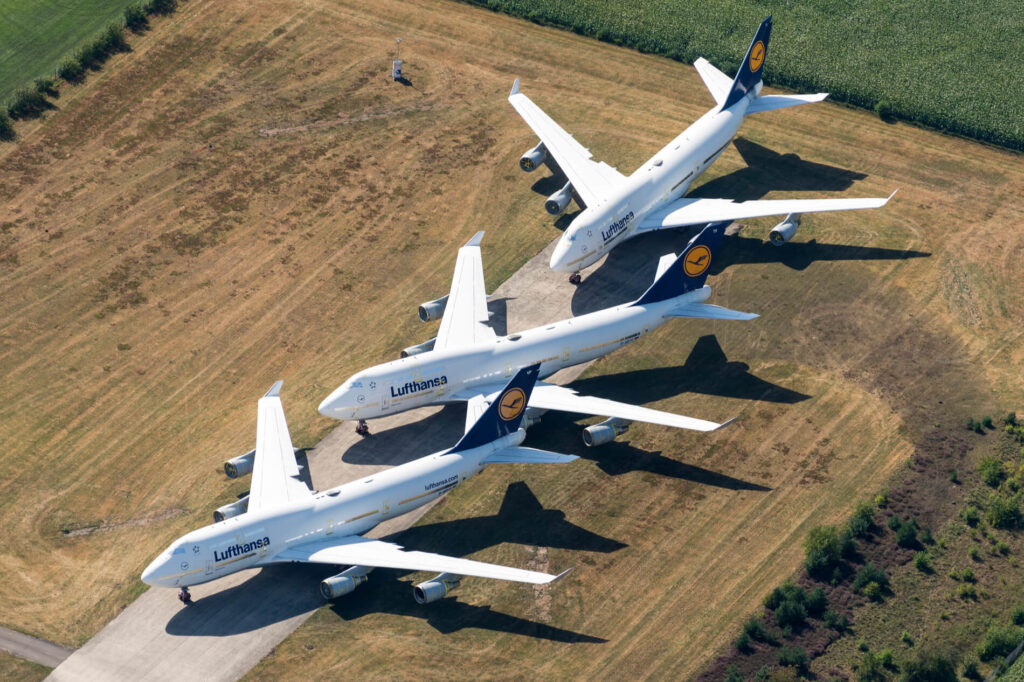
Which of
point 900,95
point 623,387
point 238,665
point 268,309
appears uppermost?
point 900,95

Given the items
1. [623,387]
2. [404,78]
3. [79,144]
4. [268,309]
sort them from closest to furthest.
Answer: [623,387] → [268,309] → [79,144] → [404,78]

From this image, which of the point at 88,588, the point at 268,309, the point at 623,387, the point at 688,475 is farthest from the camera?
the point at 268,309

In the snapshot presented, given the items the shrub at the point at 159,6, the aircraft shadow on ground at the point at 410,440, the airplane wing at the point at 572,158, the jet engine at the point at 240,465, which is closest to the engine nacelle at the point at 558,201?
the airplane wing at the point at 572,158

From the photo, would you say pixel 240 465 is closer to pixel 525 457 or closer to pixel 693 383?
pixel 525 457

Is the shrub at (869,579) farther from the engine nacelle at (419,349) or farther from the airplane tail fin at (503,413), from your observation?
the engine nacelle at (419,349)

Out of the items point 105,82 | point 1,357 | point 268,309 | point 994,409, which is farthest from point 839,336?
point 105,82

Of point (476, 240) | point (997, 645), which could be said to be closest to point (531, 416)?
point (476, 240)

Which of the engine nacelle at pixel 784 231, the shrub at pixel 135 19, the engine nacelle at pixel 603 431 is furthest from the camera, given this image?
the shrub at pixel 135 19

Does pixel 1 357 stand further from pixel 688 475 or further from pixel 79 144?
pixel 688 475
